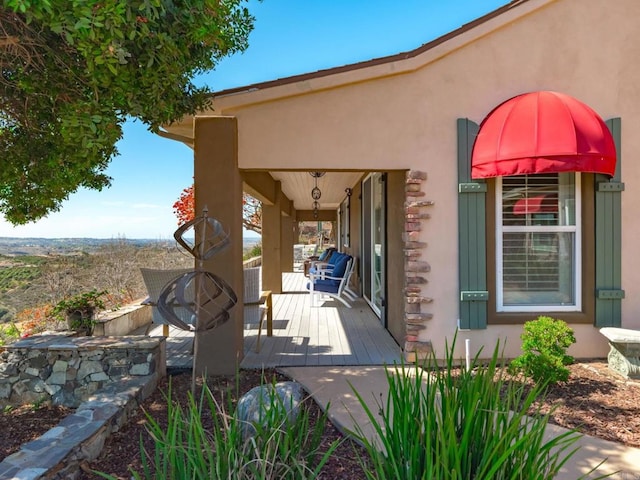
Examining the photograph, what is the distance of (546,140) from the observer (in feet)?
11.8

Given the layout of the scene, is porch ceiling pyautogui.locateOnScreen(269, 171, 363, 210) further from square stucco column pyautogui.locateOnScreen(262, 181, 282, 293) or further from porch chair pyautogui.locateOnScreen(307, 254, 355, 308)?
porch chair pyautogui.locateOnScreen(307, 254, 355, 308)

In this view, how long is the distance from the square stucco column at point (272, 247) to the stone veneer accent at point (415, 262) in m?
5.17

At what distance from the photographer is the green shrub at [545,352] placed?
3490 mm

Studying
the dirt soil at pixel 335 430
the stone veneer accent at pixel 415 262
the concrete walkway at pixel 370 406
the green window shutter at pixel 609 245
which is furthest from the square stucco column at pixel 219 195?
the green window shutter at pixel 609 245

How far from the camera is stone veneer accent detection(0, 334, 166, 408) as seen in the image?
384 cm

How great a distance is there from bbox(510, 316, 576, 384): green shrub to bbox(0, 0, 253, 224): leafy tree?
12.5 feet

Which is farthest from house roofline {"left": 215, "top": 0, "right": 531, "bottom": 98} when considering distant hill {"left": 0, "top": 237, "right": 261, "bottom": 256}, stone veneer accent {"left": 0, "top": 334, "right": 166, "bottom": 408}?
distant hill {"left": 0, "top": 237, "right": 261, "bottom": 256}

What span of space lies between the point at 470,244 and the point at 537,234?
0.81m

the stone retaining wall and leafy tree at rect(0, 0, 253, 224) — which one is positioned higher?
leafy tree at rect(0, 0, 253, 224)

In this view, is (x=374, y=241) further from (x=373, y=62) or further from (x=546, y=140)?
(x=546, y=140)

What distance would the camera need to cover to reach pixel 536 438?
164cm

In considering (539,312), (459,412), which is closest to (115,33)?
(459,412)

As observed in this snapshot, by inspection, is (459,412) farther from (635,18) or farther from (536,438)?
(635,18)

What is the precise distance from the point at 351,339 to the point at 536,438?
11.9 ft
